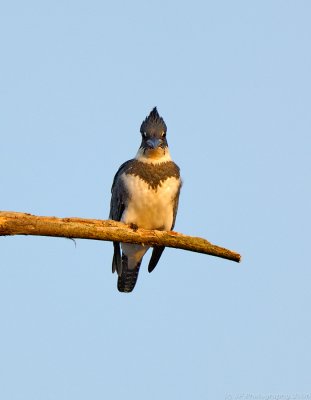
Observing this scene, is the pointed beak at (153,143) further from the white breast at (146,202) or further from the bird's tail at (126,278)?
the bird's tail at (126,278)

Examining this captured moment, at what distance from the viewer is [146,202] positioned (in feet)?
36.7

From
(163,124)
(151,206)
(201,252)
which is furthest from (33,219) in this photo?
(163,124)

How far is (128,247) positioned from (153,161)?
160 centimetres

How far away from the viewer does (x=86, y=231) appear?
28.5ft

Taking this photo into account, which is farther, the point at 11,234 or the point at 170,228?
the point at 170,228

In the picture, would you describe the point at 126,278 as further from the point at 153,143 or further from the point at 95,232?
the point at 95,232

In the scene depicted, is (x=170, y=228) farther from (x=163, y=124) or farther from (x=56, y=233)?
(x=56, y=233)

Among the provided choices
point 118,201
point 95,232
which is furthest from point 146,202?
point 95,232

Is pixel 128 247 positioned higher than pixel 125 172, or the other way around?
pixel 125 172

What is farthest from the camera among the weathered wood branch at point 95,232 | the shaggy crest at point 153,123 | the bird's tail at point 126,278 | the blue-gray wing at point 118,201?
the bird's tail at point 126,278

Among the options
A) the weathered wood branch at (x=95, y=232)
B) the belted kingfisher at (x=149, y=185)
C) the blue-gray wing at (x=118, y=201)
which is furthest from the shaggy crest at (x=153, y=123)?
the weathered wood branch at (x=95, y=232)

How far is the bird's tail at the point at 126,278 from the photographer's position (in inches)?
491

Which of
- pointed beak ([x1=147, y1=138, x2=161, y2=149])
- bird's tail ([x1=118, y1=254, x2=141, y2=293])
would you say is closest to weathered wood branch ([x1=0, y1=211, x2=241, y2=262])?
pointed beak ([x1=147, y1=138, x2=161, y2=149])

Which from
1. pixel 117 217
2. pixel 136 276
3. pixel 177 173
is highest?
pixel 177 173
